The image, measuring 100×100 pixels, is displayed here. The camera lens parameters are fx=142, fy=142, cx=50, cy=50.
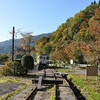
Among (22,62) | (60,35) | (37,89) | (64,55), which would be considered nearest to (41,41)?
(60,35)

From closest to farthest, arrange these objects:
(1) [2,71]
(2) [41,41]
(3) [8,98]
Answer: (3) [8,98]
(1) [2,71]
(2) [41,41]

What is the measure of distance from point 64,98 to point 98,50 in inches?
166


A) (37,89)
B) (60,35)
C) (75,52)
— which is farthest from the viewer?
(60,35)

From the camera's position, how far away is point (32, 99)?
628 cm

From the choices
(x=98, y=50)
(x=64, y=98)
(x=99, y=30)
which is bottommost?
(x=64, y=98)

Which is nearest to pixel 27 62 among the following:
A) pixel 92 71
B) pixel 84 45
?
pixel 92 71

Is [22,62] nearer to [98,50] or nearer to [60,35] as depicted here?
[98,50]

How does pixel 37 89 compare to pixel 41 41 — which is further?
pixel 41 41

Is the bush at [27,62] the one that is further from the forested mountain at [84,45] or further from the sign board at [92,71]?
the sign board at [92,71]

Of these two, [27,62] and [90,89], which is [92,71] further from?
[27,62]

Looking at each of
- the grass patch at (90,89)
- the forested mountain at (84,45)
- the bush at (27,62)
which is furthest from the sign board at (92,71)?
the bush at (27,62)

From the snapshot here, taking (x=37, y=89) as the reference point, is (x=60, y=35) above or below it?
above

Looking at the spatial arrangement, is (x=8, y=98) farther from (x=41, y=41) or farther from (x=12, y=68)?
(x=41, y=41)

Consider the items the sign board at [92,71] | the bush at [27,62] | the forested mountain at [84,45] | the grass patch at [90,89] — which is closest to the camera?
the grass patch at [90,89]
